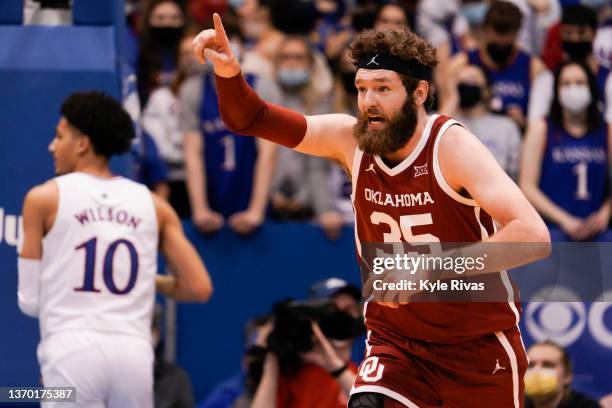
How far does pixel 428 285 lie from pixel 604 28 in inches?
215

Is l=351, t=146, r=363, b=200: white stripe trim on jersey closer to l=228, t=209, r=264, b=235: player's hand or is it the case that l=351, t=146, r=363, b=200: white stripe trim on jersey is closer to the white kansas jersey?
the white kansas jersey

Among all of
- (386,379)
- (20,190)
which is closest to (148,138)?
(20,190)

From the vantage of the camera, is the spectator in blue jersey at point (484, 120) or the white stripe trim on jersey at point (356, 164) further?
the spectator in blue jersey at point (484, 120)

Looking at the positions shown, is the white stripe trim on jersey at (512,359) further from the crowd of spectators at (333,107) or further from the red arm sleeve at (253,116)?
the crowd of spectators at (333,107)

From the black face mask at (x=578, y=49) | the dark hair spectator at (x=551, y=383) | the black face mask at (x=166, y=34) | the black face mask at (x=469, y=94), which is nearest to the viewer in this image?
the dark hair spectator at (x=551, y=383)

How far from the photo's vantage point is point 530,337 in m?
8.44

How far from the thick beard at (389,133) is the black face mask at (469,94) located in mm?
3761

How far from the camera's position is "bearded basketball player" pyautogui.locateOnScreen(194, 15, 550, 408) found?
5.23 metres

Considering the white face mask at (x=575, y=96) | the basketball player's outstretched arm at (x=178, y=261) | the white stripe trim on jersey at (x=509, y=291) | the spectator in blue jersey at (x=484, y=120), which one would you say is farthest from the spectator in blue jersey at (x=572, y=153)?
the white stripe trim on jersey at (x=509, y=291)

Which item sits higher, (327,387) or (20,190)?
(20,190)

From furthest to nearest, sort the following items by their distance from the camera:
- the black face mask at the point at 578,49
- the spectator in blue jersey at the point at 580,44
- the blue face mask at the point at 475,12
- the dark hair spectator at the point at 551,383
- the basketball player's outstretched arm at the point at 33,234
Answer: the blue face mask at the point at 475,12 → the black face mask at the point at 578,49 → the spectator in blue jersey at the point at 580,44 → the dark hair spectator at the point at 551,383 → the basketball player's outstretched arm at the point at 33,234

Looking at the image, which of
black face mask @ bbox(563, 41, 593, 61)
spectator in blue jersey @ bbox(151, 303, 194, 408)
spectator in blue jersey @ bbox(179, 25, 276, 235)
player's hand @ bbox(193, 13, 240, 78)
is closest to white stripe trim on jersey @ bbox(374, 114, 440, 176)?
player's hand @ bbox(193, 13, 240, 78)

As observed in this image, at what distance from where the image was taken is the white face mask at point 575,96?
28.9 feet

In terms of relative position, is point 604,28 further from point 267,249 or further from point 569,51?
point 267,249
